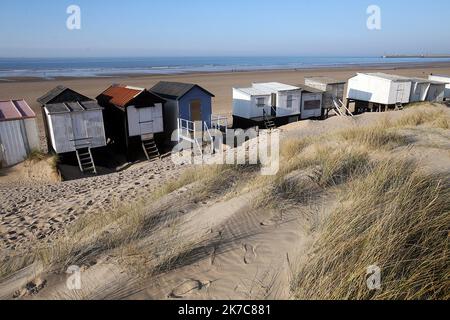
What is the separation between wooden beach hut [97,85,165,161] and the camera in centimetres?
1808

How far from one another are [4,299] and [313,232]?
4.45 metres

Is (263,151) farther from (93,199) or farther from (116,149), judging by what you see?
(116,149)

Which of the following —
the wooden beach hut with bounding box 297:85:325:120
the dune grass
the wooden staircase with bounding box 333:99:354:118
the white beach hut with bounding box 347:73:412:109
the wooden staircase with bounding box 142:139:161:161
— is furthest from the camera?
the white beach hut with bounding box 347:73:412:109

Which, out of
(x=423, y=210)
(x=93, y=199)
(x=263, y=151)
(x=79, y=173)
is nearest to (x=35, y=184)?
(x=79, y=173)

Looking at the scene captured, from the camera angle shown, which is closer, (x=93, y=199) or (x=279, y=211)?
(x=279, y=211)

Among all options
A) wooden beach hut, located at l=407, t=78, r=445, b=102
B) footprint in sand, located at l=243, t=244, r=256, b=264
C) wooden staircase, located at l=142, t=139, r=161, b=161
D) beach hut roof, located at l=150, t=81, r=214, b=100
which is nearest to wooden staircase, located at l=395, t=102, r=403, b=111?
wooden beach hut, located at l=407, t=78, r=445, b=102

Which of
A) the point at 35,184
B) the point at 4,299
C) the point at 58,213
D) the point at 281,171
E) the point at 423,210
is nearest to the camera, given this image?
Result: the point at 4,299

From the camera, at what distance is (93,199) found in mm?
11188

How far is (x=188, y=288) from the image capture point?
172 inches

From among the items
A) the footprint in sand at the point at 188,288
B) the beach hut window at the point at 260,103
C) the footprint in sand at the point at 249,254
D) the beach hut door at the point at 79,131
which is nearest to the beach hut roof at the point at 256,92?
the beach hut window at the point at 260,103

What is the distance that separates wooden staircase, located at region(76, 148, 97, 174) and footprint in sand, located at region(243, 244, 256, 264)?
1334 centimetres

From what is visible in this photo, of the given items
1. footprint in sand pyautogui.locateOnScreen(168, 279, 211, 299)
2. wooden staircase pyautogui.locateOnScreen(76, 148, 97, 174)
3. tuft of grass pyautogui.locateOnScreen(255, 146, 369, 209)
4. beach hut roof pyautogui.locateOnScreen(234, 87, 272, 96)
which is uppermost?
beach hut roof pyautogui.locateOnScreen(234, 87, 272, 96)

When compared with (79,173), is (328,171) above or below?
above

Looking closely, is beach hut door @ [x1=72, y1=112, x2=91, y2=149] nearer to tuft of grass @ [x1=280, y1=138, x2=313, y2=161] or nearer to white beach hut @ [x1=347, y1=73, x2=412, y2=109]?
tuft of grass @ [x1=280, y1=138, x2=313, y2=161]
